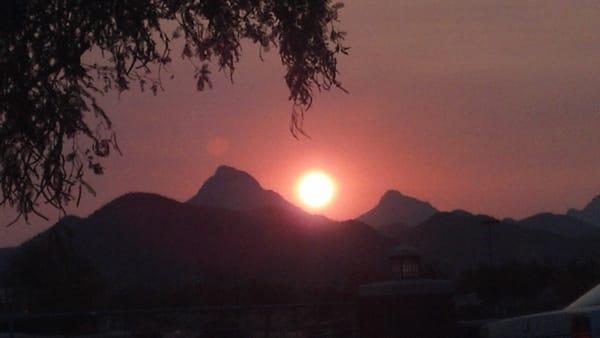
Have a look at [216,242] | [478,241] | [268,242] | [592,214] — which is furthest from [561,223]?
[216,242]

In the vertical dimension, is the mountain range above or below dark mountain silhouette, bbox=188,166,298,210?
below

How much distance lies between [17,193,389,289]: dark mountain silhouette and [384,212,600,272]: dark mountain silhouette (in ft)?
29.6

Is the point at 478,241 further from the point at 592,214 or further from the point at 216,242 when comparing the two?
the point at 592,214

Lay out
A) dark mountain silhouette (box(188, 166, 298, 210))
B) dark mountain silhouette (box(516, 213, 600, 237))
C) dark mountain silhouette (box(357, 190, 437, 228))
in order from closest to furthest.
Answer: dark mountain silhouette (box(188, 166, 298, 210)), dark mountain silhouette (box(516, 213, 600, 237)), dark mountain silhouette (box(357, 190, 437, 228))

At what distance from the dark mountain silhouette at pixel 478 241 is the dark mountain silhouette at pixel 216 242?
29.6 feet

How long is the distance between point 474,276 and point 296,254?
42134 mm

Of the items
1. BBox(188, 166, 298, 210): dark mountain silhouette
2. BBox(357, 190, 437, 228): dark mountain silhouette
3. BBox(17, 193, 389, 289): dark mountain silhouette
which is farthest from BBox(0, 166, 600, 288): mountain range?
BBox(357, 190, 437, 228): dark mountain silhouette

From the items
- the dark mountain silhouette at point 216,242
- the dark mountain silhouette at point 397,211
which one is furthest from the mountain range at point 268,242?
the dark mountain silhouette at point 397,211

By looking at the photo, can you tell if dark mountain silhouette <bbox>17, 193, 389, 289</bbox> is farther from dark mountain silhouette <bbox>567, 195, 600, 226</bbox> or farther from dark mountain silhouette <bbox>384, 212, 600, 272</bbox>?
dark mountain silhouette <bbox>567, 195, 600, 226</bbox>

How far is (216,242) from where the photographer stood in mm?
100812

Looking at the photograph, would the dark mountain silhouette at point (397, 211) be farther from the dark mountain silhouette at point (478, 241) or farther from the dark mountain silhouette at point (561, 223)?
the dark mountain silhouette at point (478, 241)

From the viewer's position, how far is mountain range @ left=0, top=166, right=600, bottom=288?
9000cm

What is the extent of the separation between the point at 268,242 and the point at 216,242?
5.18m

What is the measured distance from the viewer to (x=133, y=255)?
9369cm
